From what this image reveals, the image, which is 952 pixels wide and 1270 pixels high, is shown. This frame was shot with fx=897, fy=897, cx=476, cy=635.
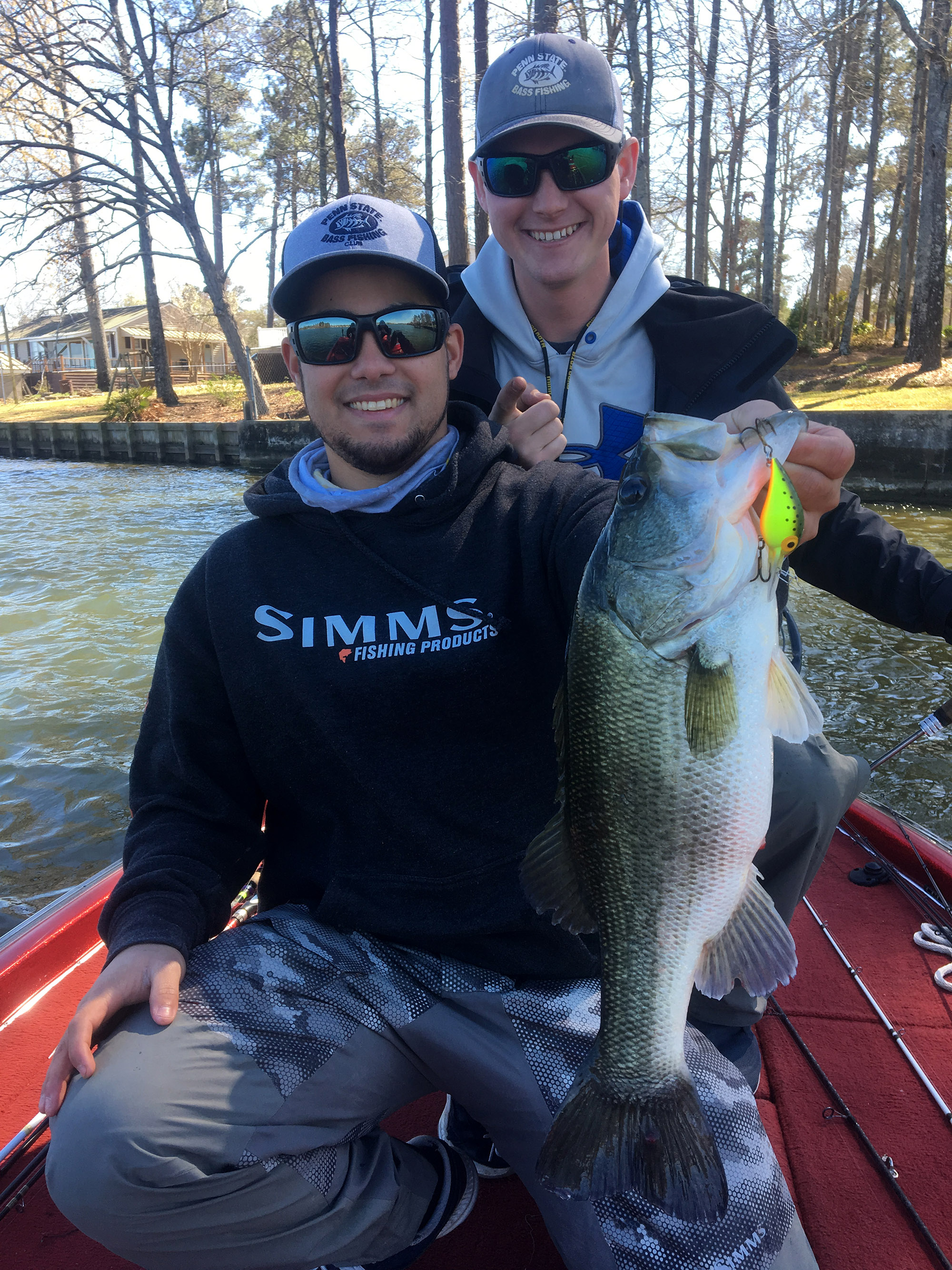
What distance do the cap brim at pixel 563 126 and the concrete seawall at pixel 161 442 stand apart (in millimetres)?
19049

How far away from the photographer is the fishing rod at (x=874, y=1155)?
203 centimetres

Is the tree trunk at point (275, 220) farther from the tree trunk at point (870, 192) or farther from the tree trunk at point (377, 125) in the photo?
the tree trunk at point (870, 192)

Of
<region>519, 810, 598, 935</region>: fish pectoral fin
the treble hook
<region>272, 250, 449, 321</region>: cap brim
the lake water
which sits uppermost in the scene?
<region>272, 250, 449, 321</region>: cap brim

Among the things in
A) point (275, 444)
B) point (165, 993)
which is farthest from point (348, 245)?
point (275, 444)

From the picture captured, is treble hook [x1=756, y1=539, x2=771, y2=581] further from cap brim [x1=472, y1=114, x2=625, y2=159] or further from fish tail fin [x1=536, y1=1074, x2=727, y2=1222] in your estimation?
cap brim [x1=472, y1=114, x2=625, y2=159]

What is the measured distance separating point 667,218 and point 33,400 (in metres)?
30.2

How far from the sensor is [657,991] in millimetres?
1734

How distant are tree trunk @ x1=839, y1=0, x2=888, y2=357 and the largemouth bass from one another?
26.4 metres

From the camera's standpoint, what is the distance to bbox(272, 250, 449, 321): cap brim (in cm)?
232

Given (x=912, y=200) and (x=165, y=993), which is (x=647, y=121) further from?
(x=165, y=993)

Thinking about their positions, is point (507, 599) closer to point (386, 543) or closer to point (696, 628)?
point (386, 543)

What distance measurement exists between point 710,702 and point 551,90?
236cm

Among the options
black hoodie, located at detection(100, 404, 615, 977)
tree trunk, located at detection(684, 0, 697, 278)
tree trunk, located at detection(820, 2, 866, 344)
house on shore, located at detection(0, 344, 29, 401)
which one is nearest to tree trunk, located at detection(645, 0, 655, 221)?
tree trunk, located at detection(684, 0, 697, 278)

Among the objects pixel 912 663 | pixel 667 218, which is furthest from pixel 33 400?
pixel 912 663
